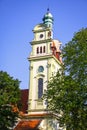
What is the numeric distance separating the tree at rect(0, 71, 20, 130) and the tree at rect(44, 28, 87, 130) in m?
7.43

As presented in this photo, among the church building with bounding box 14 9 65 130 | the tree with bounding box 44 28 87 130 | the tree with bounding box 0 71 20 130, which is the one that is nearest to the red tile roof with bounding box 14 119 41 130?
the church building with bounding box 14 9 65 130

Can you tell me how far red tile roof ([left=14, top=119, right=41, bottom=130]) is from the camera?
46.2 m

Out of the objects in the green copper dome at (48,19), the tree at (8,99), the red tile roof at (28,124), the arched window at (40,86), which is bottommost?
the red tile roof at (28,124)

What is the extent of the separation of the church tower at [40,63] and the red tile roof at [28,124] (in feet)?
4.97

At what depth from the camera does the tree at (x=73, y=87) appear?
3050 cm

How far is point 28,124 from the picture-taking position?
47.4 m

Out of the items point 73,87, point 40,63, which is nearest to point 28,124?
point 40,63

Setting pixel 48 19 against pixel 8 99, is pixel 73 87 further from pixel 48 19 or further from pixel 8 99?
pixel 48 19

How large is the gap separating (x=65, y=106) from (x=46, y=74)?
19.3 metres

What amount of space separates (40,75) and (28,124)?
7.78 metres

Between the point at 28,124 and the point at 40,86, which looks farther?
the point at 40,86

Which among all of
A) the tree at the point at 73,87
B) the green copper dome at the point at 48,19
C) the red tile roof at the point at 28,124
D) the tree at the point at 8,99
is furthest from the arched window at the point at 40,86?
the tree at the point at 73,87

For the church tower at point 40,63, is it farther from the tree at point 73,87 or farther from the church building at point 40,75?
the tree at point 73,87

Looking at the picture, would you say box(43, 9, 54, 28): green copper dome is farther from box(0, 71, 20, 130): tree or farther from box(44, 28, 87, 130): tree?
box(44, 28, 87, 130): tree
